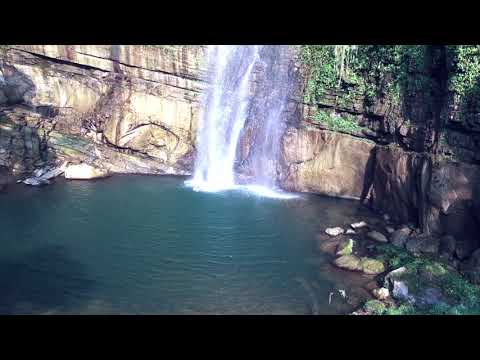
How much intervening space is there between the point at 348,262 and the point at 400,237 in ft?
11.6

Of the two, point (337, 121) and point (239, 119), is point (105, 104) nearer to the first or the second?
point (239, 119)

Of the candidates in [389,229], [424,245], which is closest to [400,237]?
[424,245]

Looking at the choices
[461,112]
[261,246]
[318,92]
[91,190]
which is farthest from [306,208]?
[91,190]

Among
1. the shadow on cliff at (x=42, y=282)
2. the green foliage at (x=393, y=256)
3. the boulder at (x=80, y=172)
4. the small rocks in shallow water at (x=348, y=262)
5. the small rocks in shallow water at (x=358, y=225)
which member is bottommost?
the shadow on cliff at (x=42, y=282)

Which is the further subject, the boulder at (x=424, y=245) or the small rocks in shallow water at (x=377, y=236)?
the small rocks in shallow water at (x=377, y=236)

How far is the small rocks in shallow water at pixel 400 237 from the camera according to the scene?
784 inches

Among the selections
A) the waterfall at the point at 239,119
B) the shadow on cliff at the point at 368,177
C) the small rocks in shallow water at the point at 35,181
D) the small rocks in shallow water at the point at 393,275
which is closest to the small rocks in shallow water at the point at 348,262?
the small rocks in shallow water at the point at 393,275

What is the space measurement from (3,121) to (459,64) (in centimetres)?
2625

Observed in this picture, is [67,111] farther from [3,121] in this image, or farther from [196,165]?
[196,165]

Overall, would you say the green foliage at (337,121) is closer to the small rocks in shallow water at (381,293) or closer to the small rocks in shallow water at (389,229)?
the small rocks in shallow water at (389,229)

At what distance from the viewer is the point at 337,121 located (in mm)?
26328

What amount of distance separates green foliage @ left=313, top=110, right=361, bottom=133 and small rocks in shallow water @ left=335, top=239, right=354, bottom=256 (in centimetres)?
866

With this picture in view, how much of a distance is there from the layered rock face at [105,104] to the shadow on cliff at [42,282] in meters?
11.7

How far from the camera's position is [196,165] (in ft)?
97.6
